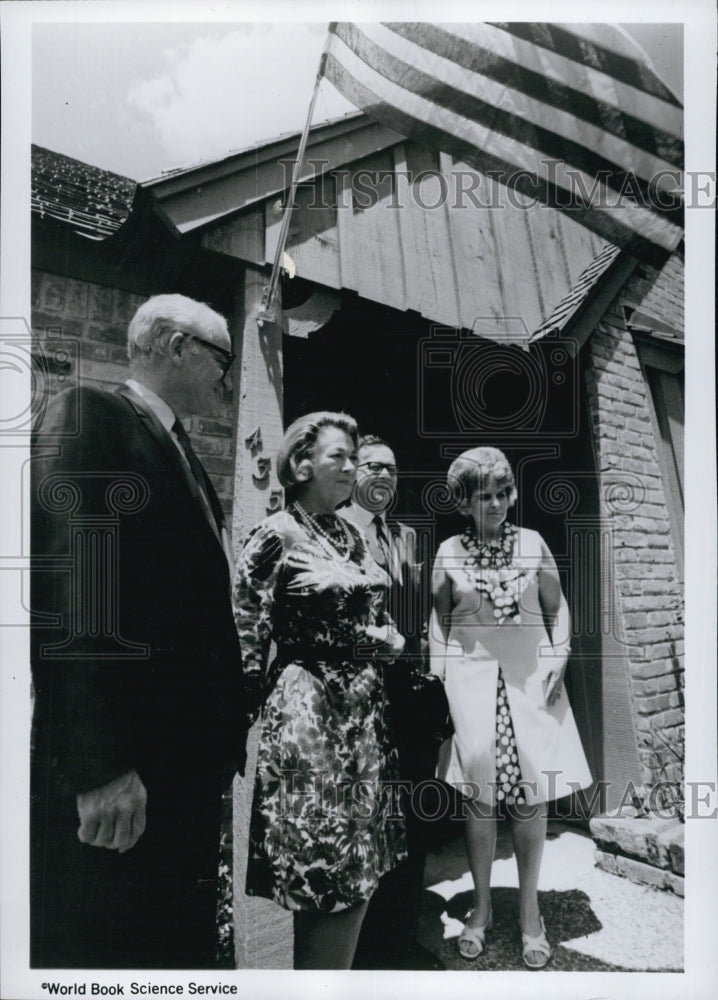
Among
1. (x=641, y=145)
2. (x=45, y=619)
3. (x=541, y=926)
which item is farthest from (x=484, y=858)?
(x=641, y=145)

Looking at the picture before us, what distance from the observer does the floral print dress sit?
2.61m

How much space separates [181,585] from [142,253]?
1.24 meters

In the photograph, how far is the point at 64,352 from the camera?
8.85 ft

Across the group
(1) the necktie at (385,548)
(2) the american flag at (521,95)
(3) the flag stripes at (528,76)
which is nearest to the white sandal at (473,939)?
(1) the necktie at (385,548)

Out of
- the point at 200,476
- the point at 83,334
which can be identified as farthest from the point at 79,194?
the point at 200,476

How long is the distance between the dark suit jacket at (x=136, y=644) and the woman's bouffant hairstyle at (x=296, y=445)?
34 cm

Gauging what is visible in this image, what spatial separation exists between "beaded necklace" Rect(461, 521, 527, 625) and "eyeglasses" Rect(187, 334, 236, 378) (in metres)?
1.14

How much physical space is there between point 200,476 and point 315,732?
104 centimetres

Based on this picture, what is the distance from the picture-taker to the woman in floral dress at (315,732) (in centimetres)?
261

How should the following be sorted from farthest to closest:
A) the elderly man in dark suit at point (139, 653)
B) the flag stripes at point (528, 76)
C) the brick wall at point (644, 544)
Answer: the brick wall at point (644, 544)
the flag stripes at point (528, 76)
the elderly man in dark suit at point (139, 653)

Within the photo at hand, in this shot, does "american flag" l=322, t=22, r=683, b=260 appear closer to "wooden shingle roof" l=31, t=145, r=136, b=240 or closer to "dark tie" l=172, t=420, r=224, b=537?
"wooden shingle roof" l=31, t=145, r=136, b=240

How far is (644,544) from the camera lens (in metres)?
3.08

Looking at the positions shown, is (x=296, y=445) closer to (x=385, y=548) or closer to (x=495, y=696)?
(x=385, y=548)

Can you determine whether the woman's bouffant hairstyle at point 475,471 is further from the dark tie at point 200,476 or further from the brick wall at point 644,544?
the dark tie at point 200,476
